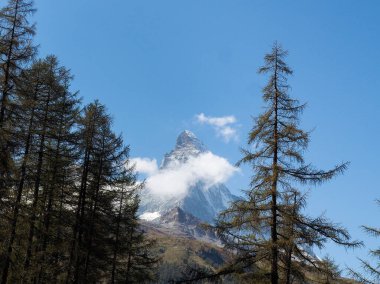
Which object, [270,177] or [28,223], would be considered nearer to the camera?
[270,177]

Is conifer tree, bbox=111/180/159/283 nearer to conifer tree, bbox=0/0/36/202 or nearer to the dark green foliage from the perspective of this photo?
the dark green foliage

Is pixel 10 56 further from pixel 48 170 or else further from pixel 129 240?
pixel 129 240

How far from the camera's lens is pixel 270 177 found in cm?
1523

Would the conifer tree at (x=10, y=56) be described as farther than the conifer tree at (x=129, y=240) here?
No

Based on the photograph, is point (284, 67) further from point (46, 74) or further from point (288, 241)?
point (46, 74)

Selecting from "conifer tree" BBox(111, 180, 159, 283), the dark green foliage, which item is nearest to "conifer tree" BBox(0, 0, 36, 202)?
the dark green foliage

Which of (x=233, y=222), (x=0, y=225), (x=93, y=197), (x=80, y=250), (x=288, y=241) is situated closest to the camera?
(x=288, y=241)

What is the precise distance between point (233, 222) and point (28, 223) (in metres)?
8.30

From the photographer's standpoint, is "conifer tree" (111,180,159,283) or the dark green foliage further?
"conifer tree" (111,180,159,283)

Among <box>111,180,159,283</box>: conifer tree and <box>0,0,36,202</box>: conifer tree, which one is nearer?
<box>0,0,36,202</box>: conifer tree

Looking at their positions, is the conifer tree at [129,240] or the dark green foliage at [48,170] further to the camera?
the conifer tree at [129,240]

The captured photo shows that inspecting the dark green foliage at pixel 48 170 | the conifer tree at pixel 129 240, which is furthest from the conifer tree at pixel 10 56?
the conifer tree at pixel 129 240

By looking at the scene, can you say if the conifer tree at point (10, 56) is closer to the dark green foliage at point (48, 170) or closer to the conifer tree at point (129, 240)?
the dark green foliage at point (48, 170)

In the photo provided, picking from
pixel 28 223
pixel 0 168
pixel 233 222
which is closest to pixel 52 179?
pixel 28 223
